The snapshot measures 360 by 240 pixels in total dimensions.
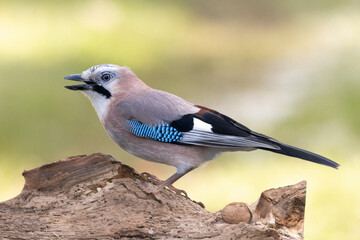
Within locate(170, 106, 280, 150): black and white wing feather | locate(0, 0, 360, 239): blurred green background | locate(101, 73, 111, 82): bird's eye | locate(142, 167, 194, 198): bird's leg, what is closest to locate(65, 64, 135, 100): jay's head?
locate(101, 73, 111, 82): bird's eye

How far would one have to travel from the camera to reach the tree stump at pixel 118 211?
3758mm

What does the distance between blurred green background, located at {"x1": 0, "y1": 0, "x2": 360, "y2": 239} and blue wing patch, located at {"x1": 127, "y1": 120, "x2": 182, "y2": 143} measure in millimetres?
2487

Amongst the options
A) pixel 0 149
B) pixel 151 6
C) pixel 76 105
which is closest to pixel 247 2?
pixel 151 6

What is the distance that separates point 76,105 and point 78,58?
1015 millimetres

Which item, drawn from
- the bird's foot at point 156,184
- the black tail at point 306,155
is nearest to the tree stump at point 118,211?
the bird's foot at point 156,184

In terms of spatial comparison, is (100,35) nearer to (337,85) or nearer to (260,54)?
(260,54)

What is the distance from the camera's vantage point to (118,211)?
388 centimetres

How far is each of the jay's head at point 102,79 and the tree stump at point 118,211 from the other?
45 centimetres

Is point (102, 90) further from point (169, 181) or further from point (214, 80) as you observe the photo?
point (214, 80)

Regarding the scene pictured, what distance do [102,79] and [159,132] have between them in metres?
0.48

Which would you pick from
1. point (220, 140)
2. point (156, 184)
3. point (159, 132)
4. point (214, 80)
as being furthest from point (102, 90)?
point (214, 80)

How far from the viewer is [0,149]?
7.59m

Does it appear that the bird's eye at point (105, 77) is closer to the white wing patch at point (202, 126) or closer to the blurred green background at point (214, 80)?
the white wing patch at point (202, 126)

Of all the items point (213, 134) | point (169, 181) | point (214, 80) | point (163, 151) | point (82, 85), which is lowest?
A: point (169, 181)
